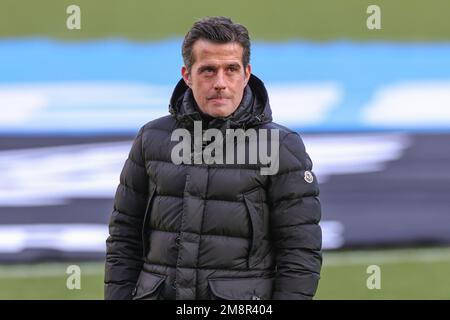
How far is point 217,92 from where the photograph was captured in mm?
2627

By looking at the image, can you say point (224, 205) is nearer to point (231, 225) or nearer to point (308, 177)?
point (231, 225)

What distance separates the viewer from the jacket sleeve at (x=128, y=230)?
9.09 ft

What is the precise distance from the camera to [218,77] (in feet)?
8.64

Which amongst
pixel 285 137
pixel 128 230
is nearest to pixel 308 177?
pixel 285 137

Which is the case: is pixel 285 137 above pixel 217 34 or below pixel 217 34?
Result: below

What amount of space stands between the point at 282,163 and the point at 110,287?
2.30 ft

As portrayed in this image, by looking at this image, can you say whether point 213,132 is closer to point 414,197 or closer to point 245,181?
point 245,181

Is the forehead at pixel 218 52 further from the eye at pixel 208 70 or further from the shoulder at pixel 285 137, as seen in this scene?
the shoulder at pixel 285 137

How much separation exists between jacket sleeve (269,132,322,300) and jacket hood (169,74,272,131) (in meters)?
0.12

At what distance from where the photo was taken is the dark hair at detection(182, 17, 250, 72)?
2.64 meters

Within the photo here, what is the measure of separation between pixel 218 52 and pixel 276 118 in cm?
337

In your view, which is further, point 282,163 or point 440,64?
point 440,64

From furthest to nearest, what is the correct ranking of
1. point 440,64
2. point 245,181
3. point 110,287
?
point 440,64, point 110,287, point 245,181
